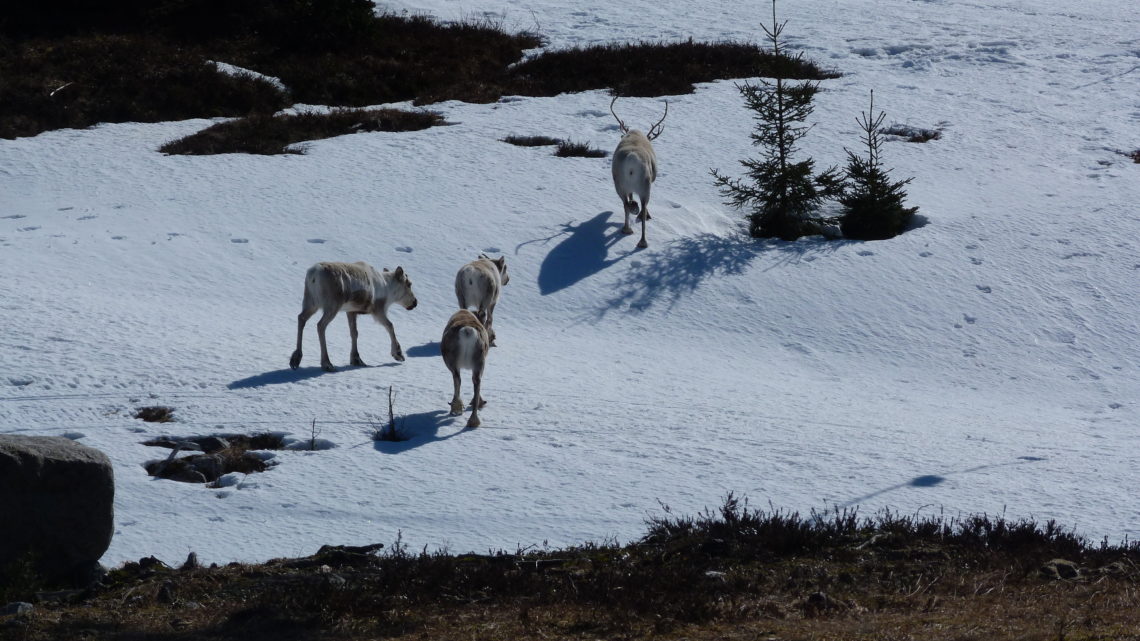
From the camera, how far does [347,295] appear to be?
11234 mm

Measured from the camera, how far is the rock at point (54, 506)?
6312 mm

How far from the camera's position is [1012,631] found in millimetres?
5461

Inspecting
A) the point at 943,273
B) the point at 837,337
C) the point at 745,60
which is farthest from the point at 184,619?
the point at 745,60

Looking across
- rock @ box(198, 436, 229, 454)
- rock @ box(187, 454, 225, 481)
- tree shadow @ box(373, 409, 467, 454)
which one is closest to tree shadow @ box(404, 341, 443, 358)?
tree shadow @ box(373, 409, 467, 454)

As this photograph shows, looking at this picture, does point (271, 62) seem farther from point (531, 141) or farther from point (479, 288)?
point (479, 288)

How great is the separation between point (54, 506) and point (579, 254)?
9.63 meters

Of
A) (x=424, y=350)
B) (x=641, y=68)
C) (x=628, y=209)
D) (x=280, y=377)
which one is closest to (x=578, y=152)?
(x=628, y=209)

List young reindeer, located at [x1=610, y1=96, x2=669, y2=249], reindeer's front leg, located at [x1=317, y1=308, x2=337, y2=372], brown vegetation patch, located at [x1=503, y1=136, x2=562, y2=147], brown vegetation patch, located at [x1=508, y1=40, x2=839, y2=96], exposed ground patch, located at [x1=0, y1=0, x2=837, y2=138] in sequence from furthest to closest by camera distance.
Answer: brown vegetation patch, located at [x1=508, y1=40, x2=839, y2=96] < exposed ground patch, located at [x1=0, y1=0, x2=837, y2=138] < brown vegetation patch, located at [x1=503, y1=136, x2=562, y2=147] < young reindeer, located at [x1=610, y1=96, x2=669, y2=249] < reindeer's front leg, located at [x1=317, y1=308, x2=337, y2=372]

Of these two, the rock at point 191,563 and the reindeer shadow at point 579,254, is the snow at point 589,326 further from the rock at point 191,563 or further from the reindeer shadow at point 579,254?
the rock at point 191,563

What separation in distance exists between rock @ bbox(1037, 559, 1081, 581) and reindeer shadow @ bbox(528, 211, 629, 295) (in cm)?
813

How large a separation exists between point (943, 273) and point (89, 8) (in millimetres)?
18229

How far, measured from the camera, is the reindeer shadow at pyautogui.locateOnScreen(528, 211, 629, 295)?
14.6m

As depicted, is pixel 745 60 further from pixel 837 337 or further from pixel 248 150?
pixel 837 337

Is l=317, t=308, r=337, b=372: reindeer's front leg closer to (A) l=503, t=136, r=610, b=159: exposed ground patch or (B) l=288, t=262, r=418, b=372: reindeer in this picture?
(B) l=288, t=262, r=418, b=372: reindeer
